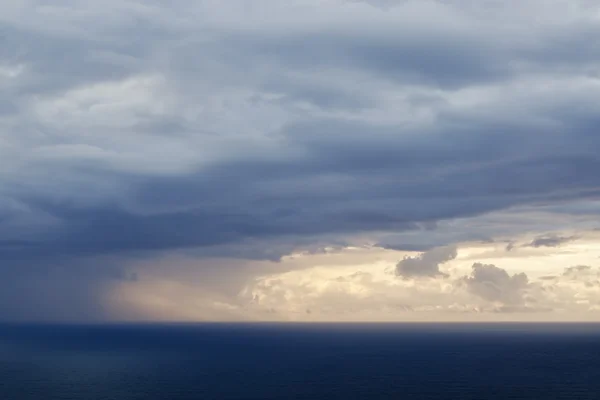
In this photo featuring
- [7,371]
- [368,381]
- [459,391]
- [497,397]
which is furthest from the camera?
[7,371]

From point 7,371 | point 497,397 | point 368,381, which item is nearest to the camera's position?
point 497,397

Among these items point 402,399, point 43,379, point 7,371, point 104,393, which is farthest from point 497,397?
point 7,371

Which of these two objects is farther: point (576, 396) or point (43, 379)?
point (43, 379)

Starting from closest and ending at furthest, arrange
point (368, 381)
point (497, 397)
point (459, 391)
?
1. point (497, 397)
2. point (459, 391)
3. point (368, 381)

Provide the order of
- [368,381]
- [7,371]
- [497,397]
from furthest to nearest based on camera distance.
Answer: [7,371]
[368,381]
[497,397]

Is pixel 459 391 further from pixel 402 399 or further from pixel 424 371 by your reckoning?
Answer: pixel 424 371

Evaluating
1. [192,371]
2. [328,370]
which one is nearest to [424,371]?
[328,370]

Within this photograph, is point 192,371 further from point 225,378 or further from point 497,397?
point 497,397

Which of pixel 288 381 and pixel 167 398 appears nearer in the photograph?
pixel 167 398
